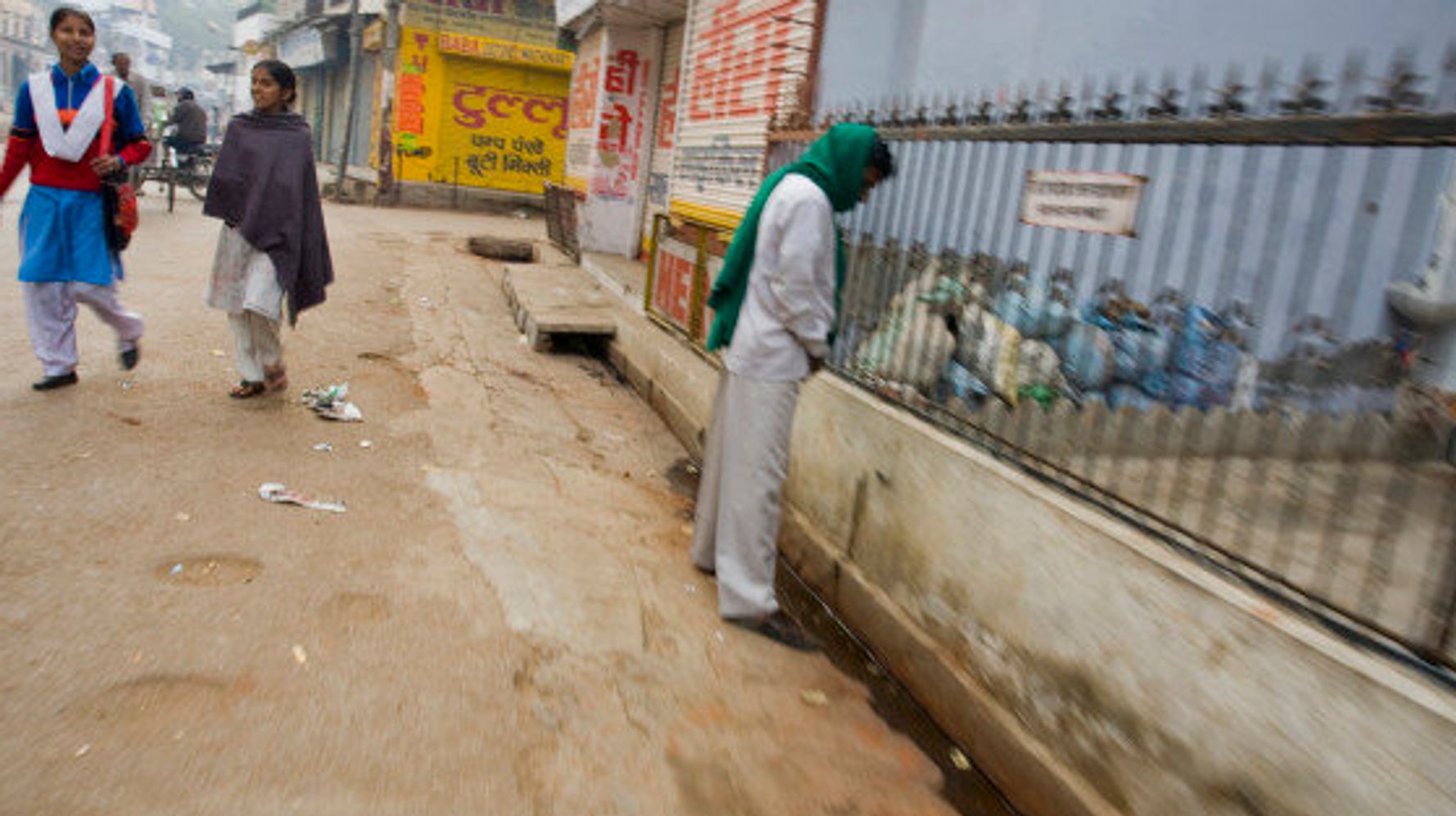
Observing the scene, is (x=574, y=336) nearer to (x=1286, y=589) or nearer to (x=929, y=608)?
(x=929, y=608)

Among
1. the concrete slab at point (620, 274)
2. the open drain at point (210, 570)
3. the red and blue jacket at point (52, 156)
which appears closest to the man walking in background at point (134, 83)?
the concrete slab at point (620, 274)

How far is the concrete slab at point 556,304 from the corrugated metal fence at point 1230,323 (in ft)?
15.4

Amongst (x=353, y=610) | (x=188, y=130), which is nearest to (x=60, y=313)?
(x=353, y=610)

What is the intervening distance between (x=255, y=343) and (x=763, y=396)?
3.22 m

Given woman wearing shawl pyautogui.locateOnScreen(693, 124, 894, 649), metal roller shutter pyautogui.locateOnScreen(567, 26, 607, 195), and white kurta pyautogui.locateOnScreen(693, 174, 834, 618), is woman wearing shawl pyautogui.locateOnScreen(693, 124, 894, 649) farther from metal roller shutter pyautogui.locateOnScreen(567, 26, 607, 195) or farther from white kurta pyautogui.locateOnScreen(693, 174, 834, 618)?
metal roller shutter pyautogui.locateOnScreen(567, 26, 607, 195)

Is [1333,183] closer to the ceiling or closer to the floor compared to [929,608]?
closer to the ceiling

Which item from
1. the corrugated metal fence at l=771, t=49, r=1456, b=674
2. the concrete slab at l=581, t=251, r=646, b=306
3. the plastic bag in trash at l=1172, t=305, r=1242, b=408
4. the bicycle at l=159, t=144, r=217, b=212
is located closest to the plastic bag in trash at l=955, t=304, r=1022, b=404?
the corrugated metal fence at l=771, t=49, r=1456, b=674

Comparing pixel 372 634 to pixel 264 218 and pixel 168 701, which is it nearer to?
pixel 168 701

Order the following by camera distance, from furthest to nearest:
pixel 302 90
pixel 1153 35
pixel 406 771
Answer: pixel 302 90
pixel 1153 35
pixel 406 771

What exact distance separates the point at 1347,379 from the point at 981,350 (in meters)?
1.35

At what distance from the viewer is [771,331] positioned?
3.57m

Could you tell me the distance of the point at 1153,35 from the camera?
17.3ft

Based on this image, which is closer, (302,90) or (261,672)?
(261,672)

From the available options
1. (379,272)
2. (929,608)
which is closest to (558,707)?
(929,608)
